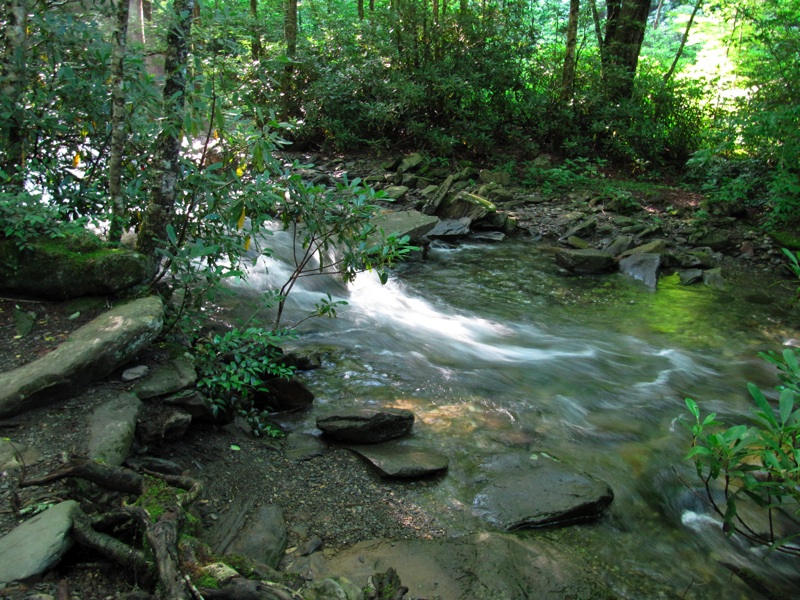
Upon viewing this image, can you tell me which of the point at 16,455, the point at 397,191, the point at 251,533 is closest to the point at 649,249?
the point at 397,191

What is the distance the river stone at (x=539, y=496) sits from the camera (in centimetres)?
365

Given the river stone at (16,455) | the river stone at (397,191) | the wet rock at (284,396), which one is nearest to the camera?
the river stone at (16,455)

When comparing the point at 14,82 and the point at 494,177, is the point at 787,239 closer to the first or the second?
the point at 494,177

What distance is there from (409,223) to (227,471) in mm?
6431

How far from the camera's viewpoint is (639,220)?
11.0 meters

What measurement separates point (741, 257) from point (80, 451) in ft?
33.8

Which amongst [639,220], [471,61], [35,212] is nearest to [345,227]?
[35,212]

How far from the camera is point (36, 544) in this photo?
2264mm

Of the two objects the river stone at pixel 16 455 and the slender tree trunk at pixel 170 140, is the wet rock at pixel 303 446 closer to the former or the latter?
the river stone at pixel 16 455

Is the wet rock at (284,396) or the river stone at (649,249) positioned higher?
the river stone at (649,249)

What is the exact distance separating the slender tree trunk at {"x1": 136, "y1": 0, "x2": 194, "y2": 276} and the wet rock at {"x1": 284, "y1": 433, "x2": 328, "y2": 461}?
1736mm

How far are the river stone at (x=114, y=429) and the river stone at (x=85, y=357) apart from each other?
246 millimetres

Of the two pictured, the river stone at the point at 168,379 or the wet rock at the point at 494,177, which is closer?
the river stone at the point at 168,379

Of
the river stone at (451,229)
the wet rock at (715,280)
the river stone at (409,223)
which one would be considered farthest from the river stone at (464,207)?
the wet rock at (715,280)
